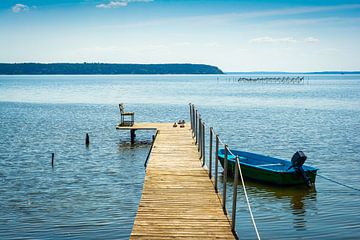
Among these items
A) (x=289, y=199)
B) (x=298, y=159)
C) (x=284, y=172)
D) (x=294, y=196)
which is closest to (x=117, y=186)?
(x=284, y=172)

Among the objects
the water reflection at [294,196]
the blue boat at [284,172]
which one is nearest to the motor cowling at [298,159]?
the blue boat at [284,172]

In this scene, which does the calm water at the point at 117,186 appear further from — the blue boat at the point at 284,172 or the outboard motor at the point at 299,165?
the outboard motor at the point at 299,165

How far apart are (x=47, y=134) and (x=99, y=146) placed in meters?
7.52

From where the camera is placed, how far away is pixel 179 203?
1082cm

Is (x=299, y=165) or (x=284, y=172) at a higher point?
(x=299, y=165)

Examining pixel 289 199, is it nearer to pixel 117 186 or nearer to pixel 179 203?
pixel 117 186

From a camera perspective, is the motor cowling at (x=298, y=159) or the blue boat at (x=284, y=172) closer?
the motor cowling at (x=298, y=159)

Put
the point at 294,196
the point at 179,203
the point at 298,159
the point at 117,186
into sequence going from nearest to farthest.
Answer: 1. the point at 179,203
2. the point at 298,159
3. the point at 294,196
4. the point at 117,186

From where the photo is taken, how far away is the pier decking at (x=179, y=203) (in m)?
8.86

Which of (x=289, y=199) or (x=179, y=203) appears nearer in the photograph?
(x=179, y=203)

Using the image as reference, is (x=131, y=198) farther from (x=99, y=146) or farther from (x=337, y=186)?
(x=99, y=146)

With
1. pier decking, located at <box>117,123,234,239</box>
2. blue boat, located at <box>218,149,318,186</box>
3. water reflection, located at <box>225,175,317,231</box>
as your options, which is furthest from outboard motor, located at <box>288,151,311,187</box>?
pier decking, located at <box>117,123,234,239</box>

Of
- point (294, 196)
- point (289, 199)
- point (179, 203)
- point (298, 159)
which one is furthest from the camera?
point (294, 196)

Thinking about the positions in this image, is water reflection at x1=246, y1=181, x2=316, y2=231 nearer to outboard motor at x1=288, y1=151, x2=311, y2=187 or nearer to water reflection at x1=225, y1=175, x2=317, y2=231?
water reflection at x1=225, y1=175, x2=317, y2=231
